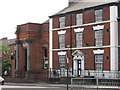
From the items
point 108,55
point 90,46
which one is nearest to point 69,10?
point 90,46

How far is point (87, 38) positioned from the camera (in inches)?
1524

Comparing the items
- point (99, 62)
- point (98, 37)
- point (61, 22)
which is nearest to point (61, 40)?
point (61, 22)

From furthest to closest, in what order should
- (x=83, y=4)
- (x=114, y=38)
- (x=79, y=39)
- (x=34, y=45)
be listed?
(x=34, y=45) < (x=83, y=4) < (x=79, y=39) < (x=114, y=38)

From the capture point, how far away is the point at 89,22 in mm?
38562

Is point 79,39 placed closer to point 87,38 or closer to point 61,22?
point 87,38

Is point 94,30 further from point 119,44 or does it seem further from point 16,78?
point 16,78

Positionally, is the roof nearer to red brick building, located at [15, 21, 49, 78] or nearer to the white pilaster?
the white pilaster

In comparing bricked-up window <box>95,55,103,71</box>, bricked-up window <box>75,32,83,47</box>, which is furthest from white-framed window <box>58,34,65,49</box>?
bricked-up window <box>95,55,103,71</box>

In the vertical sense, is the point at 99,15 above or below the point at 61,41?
above

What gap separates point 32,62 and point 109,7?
57.4 feet

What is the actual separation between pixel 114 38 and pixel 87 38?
4430mm

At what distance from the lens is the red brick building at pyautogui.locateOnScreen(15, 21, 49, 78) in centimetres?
4744

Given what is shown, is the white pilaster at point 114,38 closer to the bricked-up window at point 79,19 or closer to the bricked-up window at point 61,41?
the bricked-up window at point 79,19

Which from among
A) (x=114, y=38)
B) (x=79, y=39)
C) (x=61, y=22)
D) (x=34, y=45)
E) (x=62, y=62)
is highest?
(x=61, y=22)
